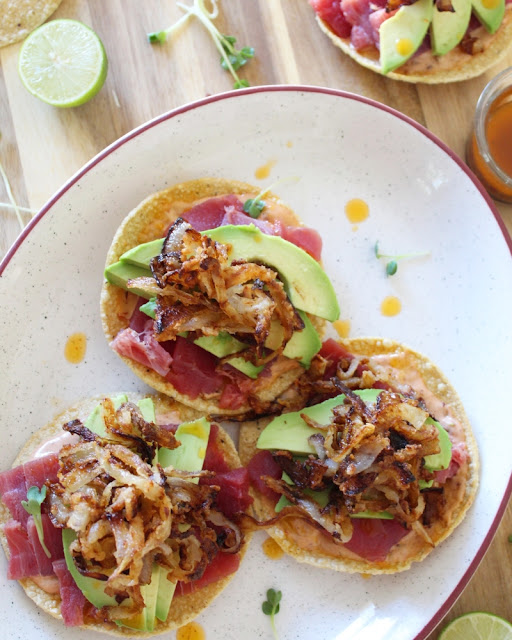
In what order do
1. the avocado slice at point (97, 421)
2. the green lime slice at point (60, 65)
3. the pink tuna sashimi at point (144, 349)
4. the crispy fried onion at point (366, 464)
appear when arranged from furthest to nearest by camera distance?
the green lime slice at point (60, 65), the pink tuna sashimi at point (144, 349), the avocado slice at point (97, 421), the crispy fried onion at point (366, 464)

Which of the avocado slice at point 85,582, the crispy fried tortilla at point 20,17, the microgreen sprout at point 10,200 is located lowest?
the avocado slice at point 85,582

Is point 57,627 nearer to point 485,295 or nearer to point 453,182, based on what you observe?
point 485,295

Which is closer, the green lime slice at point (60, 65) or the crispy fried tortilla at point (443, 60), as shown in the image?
the green lime slice at point (60, 65)

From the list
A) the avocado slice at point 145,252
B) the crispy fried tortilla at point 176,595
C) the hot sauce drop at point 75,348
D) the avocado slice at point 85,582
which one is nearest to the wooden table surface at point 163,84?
the hot sauce drop at point 75,348

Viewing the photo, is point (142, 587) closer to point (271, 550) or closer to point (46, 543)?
point (46, 543)

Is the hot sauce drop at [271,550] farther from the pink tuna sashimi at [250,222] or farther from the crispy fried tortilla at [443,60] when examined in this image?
the crispy fried tortilla at [443,60]

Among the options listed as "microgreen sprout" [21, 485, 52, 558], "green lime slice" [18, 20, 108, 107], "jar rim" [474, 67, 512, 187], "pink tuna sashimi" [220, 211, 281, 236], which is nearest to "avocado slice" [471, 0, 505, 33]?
"jar rim" [474, 67, 512, 187]

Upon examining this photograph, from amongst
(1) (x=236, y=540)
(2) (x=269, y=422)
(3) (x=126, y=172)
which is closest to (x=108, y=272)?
(3) (x=126, y=172)
